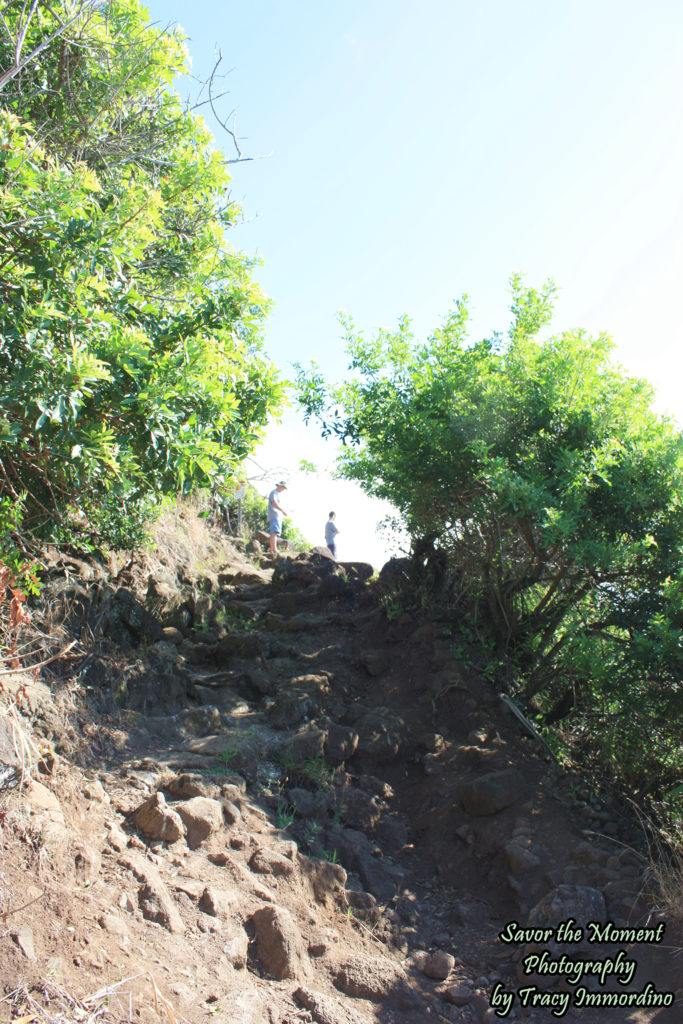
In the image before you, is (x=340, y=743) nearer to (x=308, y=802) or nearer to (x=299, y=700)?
(x=299, y=700)

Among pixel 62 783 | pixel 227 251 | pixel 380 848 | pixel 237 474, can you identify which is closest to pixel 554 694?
pixel 380 848

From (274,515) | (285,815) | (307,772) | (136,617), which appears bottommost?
(285,815)

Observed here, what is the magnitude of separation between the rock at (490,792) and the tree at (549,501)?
1040 mm

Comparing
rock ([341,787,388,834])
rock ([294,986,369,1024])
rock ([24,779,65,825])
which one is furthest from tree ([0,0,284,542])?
rock ([341,787,388,834])

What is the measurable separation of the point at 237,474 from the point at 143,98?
4094 mm

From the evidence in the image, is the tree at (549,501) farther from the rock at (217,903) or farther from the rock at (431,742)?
the rock at (217,903)

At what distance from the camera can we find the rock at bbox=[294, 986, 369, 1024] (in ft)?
12.2

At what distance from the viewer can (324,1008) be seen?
3.79 metres

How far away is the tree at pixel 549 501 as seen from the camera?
612 cm

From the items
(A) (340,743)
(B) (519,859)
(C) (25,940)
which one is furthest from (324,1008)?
(A) (340,743)

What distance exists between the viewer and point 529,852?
5.56 meters

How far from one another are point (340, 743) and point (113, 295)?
4603mm

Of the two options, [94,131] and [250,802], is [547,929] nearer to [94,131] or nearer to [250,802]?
[250,802]

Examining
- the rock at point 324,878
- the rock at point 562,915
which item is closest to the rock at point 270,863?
the rock at point 324,878
